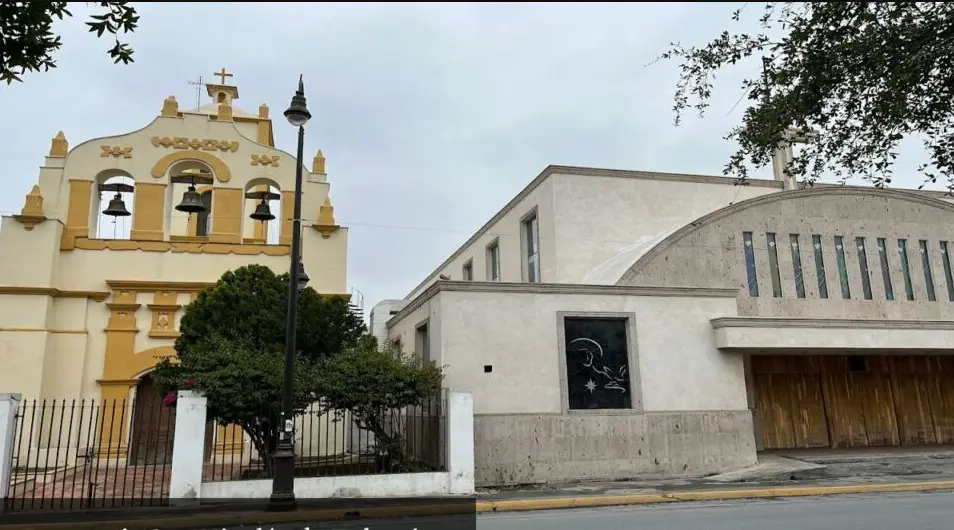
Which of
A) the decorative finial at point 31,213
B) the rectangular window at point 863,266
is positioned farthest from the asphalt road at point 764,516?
the decorative finial at point 31,213

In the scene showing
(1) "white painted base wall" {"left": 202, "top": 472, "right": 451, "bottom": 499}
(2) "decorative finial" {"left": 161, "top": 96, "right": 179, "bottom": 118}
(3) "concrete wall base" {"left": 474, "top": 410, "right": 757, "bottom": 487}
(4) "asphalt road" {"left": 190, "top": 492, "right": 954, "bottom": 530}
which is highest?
(2) "decorative finial" {"left": 161, "top": 96, "right": 179, "bottom": 118}

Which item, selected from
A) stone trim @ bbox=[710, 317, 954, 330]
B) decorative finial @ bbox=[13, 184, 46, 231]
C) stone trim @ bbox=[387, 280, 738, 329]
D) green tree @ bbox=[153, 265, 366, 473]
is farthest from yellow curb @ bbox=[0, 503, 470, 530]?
decorative finial @ bbox=[13, 184, 46, 231]

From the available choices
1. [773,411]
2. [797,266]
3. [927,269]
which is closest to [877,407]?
[773,411]

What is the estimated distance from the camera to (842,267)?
1969cm

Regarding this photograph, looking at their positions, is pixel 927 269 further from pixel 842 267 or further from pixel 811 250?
pixel 811 250

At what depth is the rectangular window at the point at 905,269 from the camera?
65.7ft

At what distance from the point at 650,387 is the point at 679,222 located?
268 inches

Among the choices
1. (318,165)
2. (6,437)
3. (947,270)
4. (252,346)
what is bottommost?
(6,437)

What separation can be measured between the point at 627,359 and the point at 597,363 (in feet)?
2.50

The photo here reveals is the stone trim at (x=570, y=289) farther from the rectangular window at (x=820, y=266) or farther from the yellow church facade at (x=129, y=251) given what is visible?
the yellow church facade at (x=129, y=251)

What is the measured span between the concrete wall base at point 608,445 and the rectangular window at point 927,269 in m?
8.31

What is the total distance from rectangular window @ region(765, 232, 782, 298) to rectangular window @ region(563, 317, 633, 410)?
552 centimetres

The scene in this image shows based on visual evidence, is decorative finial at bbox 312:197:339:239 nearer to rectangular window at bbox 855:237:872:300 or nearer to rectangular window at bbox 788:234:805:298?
rectangular window at bbox 788:234:805:298

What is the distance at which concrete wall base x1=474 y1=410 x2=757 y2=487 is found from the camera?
14.7 m
